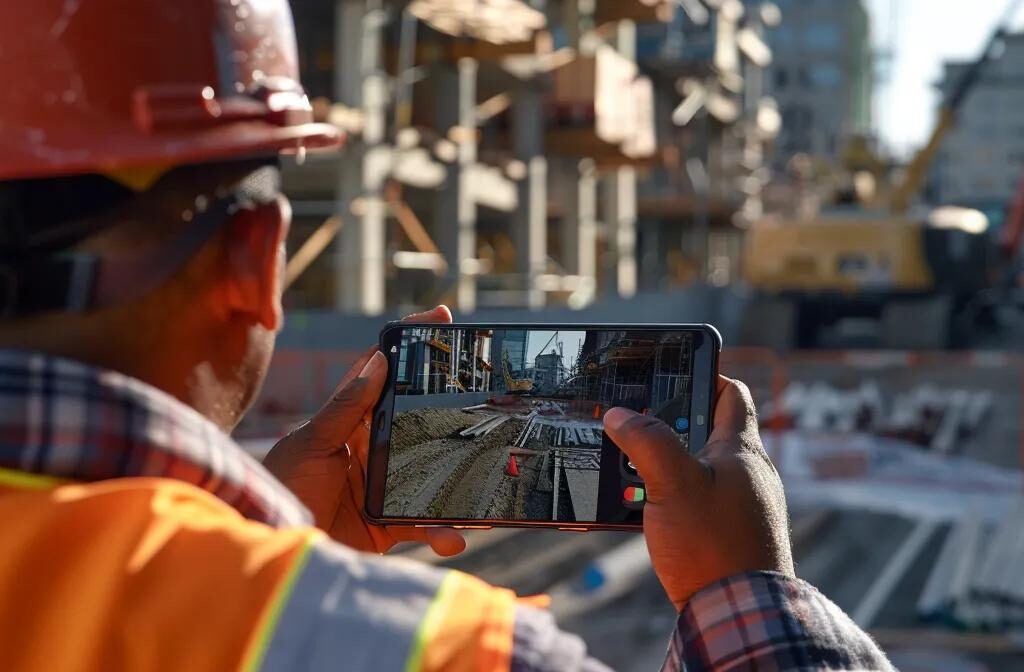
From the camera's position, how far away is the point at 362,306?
19609mm

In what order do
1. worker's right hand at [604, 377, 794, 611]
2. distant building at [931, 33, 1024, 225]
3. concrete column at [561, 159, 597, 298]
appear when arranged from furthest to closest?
distant building at [931, 33, 1024, 225], concrete column at [561, 159, 597, 298], worker's right hand at [604, 377, 794, 611]

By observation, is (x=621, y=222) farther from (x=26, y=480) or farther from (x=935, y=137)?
(x=26, y=480)

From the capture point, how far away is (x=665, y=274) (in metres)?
46.5

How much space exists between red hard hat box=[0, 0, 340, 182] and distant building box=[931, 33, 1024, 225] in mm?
69746

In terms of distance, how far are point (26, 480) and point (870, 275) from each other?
29.8m

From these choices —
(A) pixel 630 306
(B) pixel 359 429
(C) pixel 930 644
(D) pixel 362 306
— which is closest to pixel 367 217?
(D) pixel 362 306

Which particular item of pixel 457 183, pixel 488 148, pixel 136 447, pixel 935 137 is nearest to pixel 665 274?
pixel 935 137

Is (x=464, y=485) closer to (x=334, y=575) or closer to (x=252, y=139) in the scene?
(x=252, y=139)

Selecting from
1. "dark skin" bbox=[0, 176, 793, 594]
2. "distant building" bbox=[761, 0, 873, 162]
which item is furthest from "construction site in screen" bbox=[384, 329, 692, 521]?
"distant building" bbox=[761, 0, 873, 162]

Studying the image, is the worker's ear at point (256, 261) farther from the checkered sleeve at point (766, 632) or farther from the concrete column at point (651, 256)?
the concrete column at point (651, 256)

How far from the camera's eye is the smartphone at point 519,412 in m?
1.89

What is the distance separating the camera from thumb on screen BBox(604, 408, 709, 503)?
1497 mm

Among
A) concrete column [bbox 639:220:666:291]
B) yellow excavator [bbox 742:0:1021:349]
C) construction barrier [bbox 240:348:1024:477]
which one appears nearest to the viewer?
construction barrier [bbox 240:348:1024:477]

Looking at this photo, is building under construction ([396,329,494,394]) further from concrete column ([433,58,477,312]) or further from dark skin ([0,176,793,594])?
concrete column ([433,58,477,312])
